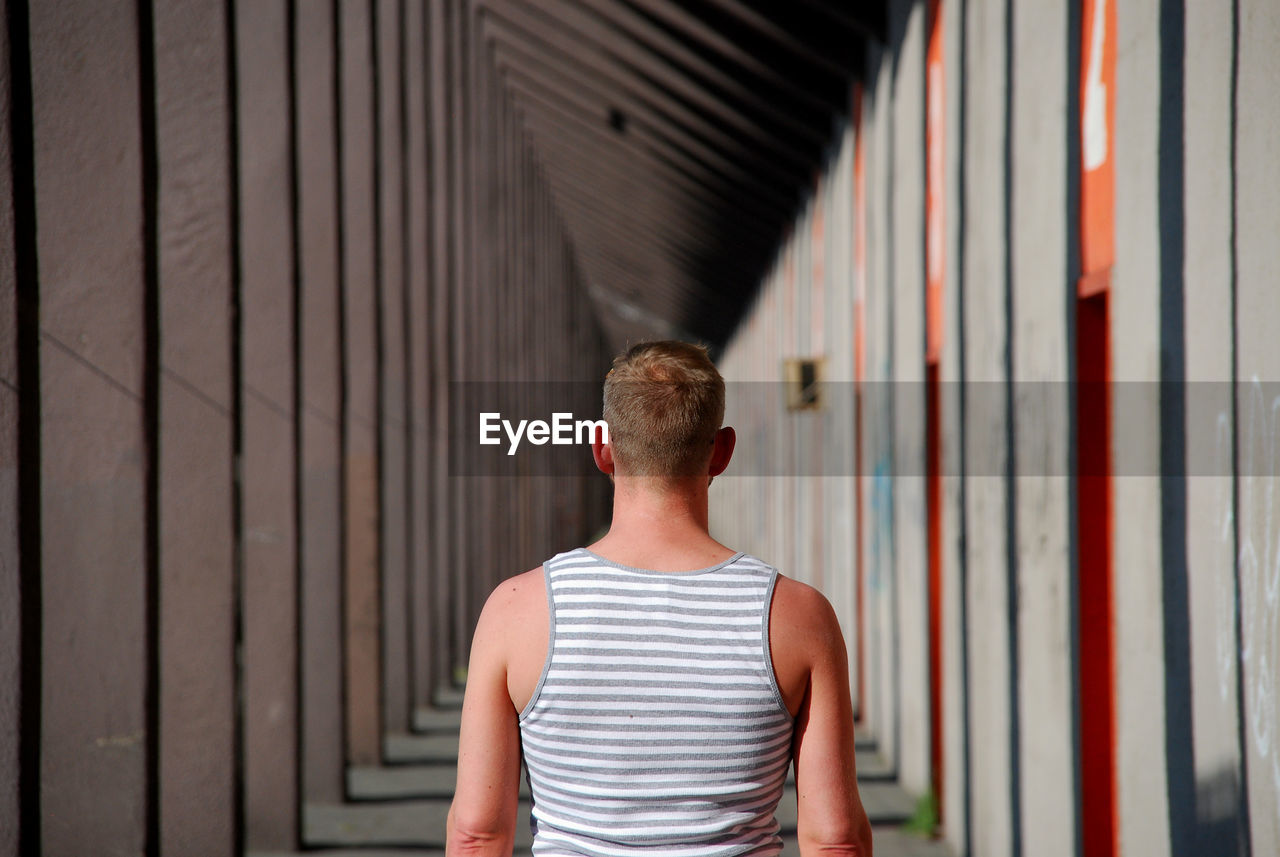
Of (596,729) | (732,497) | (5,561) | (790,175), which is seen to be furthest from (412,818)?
(732,497)

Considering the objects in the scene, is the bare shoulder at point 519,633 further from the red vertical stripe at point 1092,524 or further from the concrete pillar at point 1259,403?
the red vertical stripe at point 1092,524

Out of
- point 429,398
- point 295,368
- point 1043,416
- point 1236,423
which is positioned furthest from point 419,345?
point 1236,423

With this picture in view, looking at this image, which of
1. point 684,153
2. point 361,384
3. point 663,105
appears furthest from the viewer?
point 684,153

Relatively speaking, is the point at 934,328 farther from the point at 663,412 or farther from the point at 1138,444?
the point at 663,412

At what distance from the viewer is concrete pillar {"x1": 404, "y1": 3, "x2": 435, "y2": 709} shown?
35.2 feet

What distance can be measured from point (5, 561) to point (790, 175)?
35.6 ft

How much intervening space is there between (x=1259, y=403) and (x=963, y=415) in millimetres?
3289

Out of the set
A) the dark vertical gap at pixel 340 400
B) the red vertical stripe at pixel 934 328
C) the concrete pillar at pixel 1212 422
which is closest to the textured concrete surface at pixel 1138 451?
the concrete pillar at pixel 1212 422

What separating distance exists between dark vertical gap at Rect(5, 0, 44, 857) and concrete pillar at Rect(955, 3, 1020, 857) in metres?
3.82

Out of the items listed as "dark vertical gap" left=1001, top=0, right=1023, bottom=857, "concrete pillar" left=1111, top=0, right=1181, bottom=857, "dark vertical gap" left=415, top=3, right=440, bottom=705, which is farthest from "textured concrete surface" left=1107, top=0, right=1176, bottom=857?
"dark vertical gap" left=415, top=3, right=440, bottom=705

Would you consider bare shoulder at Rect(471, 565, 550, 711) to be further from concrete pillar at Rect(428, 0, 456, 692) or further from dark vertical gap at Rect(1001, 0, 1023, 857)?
concrete pillar at Rect(428, 0, 456, 692)

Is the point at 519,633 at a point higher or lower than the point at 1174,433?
lower

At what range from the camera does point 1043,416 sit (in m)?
5.06

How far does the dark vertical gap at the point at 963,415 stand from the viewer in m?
6.29
